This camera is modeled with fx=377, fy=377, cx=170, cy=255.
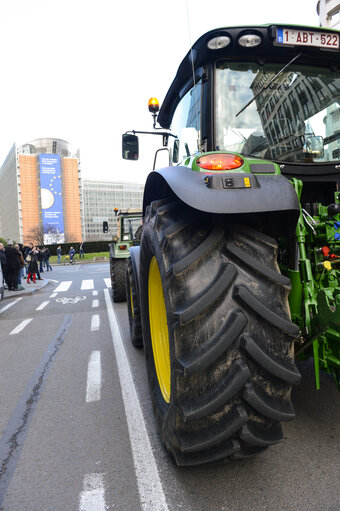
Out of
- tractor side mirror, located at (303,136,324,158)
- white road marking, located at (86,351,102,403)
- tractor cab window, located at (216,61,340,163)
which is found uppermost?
tractor cab window, located at (216,61,340,163)

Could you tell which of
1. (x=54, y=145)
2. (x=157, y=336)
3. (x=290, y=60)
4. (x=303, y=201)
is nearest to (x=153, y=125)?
(x=290, y=60)

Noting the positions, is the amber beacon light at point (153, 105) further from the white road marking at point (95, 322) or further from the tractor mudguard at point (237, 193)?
the white road marking at point (95, 322)

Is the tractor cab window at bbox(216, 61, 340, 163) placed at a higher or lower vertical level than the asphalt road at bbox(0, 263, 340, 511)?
higher

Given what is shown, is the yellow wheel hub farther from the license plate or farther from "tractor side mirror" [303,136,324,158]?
the license plate

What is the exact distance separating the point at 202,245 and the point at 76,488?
1.59 m

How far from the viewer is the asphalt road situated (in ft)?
6.63

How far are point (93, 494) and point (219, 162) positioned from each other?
2.01 meters

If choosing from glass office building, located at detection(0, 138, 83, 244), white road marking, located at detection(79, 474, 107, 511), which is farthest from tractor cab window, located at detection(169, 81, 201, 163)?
glass office building, located at detection(0, 138, 83, 244)

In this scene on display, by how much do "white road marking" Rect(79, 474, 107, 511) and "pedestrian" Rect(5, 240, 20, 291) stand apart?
11.9 m

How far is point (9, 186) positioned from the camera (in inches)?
5408

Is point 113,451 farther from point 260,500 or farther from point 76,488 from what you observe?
point 260,500

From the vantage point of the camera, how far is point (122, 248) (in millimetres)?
9773

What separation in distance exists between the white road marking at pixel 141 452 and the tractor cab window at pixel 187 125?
221 cm

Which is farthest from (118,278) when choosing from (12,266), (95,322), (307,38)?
(307,38)
